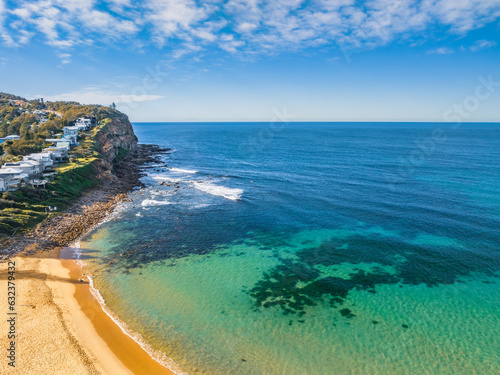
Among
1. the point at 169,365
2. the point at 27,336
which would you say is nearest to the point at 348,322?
the point at 169,365

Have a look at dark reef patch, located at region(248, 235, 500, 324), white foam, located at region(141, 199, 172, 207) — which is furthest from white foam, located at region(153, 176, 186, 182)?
dark reef patch, located at region(248, 235, 500, 324)

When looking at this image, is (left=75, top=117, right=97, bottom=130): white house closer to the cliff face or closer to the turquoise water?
the cliff face

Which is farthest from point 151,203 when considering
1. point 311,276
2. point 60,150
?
point 311,276

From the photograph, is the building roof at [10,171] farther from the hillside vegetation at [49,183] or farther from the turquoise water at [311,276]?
the turquoise water at [311,276]

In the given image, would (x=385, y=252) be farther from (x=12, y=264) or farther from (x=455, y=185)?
(x=12, y=264)

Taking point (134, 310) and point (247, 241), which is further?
point (247, 241)

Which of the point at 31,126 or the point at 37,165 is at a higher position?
the point at 31,126

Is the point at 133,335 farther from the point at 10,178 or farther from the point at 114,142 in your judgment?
the point at 114,142
